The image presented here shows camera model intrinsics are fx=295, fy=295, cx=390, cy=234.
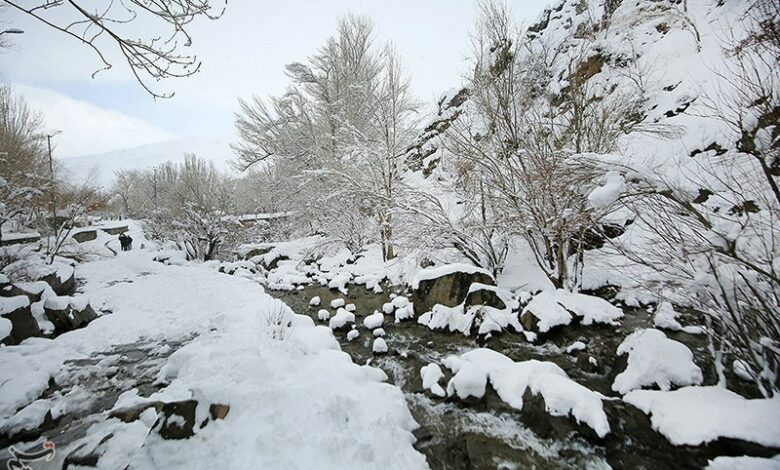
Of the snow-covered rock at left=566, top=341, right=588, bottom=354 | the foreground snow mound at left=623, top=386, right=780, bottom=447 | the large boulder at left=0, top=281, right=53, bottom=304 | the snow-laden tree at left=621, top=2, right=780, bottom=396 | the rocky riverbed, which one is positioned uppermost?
the snow-laden tree at left=621, top=2, right=780, bottom=396

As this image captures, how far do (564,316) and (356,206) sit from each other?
31.1 feet

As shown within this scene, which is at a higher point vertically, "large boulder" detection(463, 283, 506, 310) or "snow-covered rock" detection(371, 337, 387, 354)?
"large boulder" detection(463, 283, 506, 310)

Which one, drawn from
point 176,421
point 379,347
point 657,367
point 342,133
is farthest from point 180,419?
point 342,133

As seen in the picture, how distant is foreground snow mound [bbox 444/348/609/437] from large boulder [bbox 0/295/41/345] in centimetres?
756

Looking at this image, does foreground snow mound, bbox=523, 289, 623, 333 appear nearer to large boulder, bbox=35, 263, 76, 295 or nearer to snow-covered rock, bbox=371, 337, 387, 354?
snow-covered rock, bbox=371, 337, 387, 354

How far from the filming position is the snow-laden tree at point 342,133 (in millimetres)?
11820

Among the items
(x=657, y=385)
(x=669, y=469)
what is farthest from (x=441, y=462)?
(x=657, y=385)

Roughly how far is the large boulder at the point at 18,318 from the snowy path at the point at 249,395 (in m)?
0.26

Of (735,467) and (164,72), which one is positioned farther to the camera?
(735,467)

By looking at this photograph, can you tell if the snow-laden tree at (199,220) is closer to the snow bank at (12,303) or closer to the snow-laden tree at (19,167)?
the snow-laden tree at (19,167)

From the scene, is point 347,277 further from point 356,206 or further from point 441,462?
point 441,462

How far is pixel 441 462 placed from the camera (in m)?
3.03

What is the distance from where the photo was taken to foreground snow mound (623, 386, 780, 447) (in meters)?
2.62

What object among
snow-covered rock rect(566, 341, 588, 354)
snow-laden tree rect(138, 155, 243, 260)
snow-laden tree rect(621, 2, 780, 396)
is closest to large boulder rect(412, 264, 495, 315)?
snow-covered rock rect(566, 341, 588, 354)
